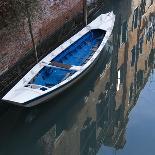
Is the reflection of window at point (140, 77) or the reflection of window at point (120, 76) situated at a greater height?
the reflection of window at point (120, 76)

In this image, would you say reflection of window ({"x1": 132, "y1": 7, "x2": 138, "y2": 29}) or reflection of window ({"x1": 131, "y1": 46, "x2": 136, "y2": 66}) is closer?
reflection of window ({"x1": 131, "y1": 46, "x2": 136, "y2": 66})

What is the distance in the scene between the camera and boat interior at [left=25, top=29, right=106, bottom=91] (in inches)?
331

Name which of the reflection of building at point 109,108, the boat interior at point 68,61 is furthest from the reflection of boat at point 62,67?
the reflection of building at point 109,108

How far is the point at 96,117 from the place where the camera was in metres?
8.63

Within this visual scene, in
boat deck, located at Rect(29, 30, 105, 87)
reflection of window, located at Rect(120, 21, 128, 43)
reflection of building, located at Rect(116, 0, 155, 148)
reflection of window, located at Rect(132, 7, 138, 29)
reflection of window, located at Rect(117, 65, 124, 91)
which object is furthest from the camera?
reflection of window, located at Rect(132, 7, 138, 29)

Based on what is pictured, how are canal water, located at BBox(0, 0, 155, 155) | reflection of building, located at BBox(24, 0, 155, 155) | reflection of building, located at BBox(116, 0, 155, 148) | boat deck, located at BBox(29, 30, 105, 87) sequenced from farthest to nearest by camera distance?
reflection of building, located at BBox(116, 0, 155, 148) < boat deck, located at BBox(29, 30, 105, 87) < reflection of building, located at BBox(24, 0, 155, 155) < canal water, located at BBox(0, 0, 155, 155)

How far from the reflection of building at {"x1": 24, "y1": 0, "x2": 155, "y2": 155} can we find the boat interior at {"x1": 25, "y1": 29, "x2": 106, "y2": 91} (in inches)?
27.9

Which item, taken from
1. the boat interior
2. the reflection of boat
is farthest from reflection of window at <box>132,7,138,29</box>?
the boat interior

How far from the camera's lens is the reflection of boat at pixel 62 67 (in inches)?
302

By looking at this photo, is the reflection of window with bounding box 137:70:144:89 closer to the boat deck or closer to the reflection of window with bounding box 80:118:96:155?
the boat deck

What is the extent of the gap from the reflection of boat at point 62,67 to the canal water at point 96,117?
40 cm

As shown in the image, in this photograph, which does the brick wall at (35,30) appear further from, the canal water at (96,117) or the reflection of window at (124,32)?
the reflection of window at (124,32)

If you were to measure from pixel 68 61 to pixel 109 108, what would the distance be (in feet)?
4.66

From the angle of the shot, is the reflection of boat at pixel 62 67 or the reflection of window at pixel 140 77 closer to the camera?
the reflection of boat at pixel 62 67
